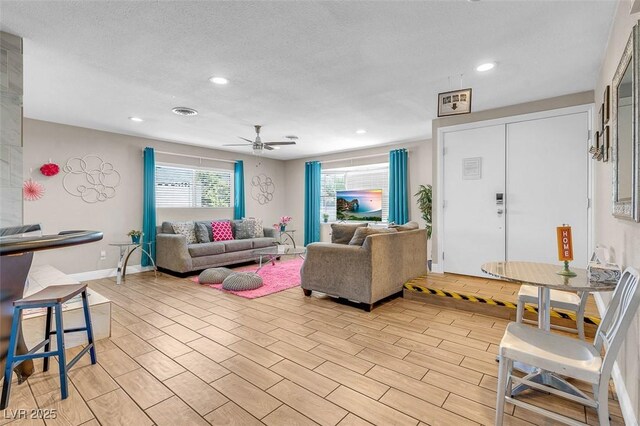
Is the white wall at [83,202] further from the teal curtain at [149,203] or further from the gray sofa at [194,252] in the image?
the gray sofa at [194,252]

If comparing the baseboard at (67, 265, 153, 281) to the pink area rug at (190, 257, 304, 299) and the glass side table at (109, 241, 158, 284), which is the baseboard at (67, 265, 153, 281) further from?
the pink area rug at (190, 257, 304, 299)

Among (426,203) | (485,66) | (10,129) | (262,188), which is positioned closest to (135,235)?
(10,129)

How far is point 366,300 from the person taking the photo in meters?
3.31

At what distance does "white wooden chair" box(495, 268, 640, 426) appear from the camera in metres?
1.27

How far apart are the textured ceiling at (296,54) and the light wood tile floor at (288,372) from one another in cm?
242

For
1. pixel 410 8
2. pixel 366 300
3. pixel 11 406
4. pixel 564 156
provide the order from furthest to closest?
pixel 564 156
pixel 366 300
pixel 410 8
pixel 11 406

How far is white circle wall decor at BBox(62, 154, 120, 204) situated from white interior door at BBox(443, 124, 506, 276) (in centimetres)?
534

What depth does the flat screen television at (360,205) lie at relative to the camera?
6.68 meters

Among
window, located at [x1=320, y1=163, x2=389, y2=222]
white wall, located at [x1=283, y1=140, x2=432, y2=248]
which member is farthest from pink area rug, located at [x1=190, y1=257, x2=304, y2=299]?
Answer: white wall, located at [x1=283, y1=140, x2=432, y2=248]

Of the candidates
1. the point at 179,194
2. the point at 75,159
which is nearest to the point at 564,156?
the point at 179,194

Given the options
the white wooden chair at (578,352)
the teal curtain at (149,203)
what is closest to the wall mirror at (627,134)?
the white wooden chair at (578,352)

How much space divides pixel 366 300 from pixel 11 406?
9.05 feet

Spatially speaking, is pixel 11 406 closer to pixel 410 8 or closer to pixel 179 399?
pixel 179 399

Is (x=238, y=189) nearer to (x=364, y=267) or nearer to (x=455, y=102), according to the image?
(x=364, y=267)
